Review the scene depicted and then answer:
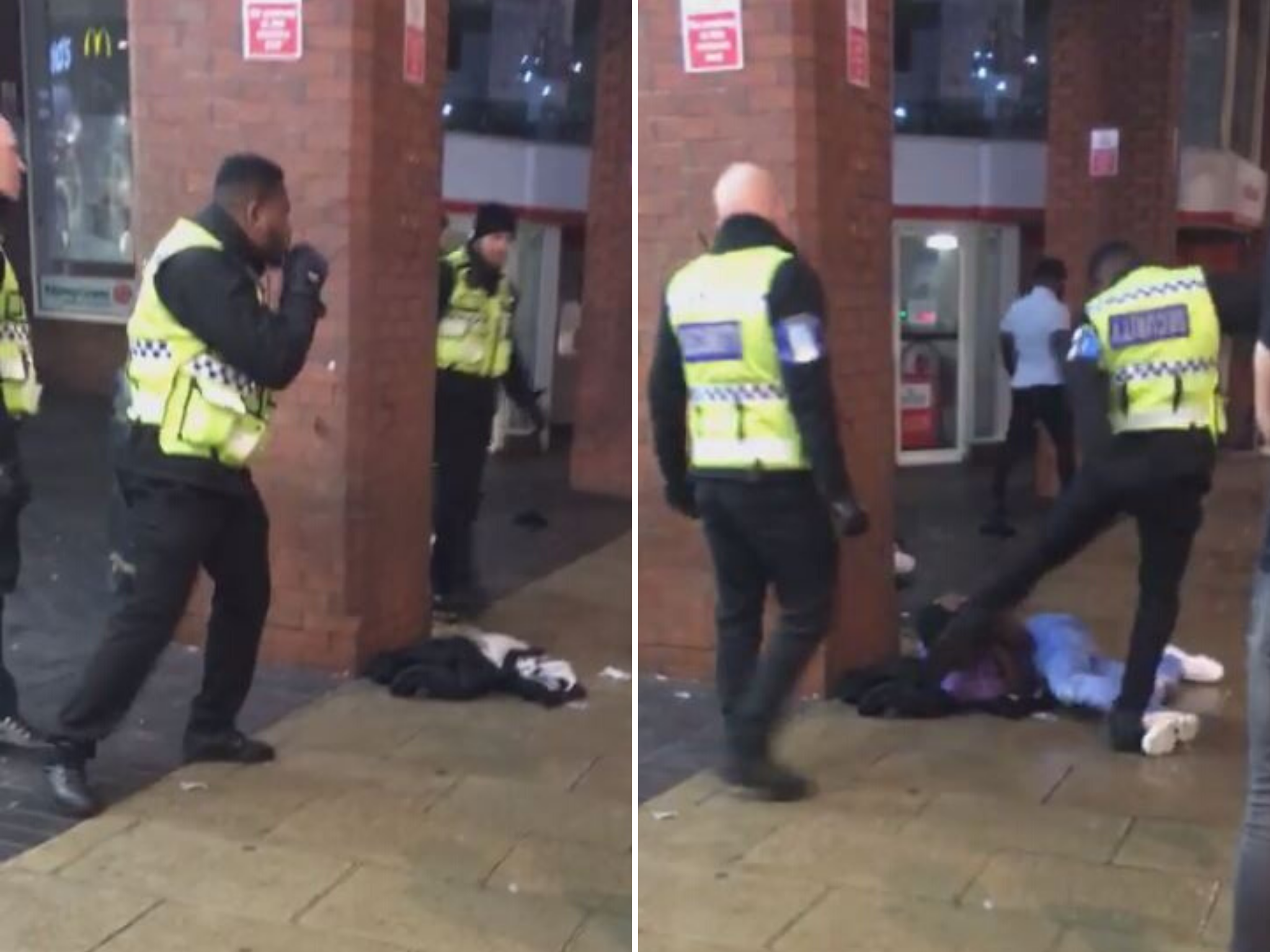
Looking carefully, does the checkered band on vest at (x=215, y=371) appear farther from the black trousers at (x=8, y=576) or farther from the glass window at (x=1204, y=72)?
the glass window at (x=1204, y=72)

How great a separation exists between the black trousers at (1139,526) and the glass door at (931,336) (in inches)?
12.0

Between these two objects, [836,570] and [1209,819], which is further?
[1209,819]

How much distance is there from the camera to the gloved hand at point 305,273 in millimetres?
3260

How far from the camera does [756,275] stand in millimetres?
2734

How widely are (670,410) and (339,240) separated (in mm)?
975

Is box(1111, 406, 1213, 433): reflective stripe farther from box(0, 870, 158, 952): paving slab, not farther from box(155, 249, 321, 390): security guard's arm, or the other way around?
box(0, 870, 158, 952): paving slab

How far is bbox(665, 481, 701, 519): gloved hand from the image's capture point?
114 inches

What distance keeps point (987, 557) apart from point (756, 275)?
0.91m

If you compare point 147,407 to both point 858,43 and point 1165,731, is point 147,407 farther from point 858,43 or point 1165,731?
point 1165,731

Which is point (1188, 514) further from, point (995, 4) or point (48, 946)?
point (48, 946)

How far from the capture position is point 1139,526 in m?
3.24

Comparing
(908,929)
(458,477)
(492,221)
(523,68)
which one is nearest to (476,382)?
(458,477)

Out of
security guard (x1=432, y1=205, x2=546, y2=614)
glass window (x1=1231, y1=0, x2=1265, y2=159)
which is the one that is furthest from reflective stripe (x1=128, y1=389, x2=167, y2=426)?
glass window (x1=1231, y1=0, x2=1265, y2=159)

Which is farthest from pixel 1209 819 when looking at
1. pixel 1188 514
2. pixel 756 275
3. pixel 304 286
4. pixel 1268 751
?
pixel 304 286
